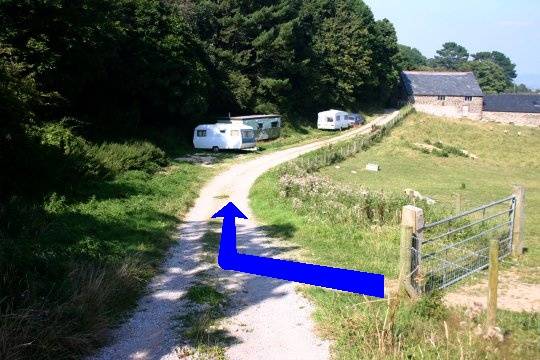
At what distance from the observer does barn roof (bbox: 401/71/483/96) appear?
73062mm

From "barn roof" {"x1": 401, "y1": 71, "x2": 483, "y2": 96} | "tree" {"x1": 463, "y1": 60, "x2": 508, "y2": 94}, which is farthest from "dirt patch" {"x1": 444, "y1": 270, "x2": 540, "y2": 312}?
"tree" {"x1": 463, "y1": 60, "x2": 508, "y2": 94}

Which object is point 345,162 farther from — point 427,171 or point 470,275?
point 470,275

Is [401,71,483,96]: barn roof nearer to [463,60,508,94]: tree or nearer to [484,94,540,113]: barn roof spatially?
[484,94,540,113]: barn roof

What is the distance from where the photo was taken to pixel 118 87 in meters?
32.2

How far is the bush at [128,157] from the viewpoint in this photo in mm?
21547

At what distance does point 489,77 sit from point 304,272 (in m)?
113

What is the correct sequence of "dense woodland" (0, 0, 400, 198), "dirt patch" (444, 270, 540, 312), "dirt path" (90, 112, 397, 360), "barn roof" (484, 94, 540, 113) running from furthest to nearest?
"barn roof" (484, 94, 540, 113), "dense woodland" (0, 0, 400, 198), "dirt patch" (444, 270, 540, 312), "dirt path" (90, 112, 397, 360)

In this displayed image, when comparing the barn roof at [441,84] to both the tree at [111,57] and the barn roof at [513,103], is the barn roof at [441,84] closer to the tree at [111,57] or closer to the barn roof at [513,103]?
the barn roof at [513,103]

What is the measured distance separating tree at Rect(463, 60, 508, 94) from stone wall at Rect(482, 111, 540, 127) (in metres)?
38.5

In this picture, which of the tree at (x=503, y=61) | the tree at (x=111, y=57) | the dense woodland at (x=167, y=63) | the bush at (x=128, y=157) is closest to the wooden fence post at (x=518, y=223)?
the dense woodland at (x=167, y=63)

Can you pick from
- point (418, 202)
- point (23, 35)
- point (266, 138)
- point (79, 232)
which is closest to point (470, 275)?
point (418, 202)

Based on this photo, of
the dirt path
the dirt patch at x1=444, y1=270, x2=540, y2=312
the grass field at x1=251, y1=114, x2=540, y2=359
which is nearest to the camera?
the grass field at x1=251, y1=114, x2=540, y2=359

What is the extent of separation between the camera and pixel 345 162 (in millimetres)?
34094

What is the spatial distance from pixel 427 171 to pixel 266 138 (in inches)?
588
